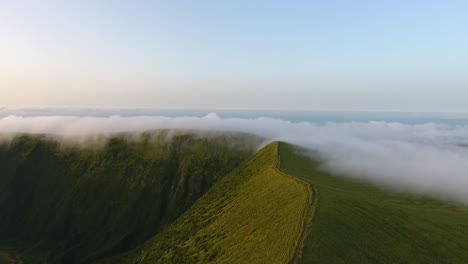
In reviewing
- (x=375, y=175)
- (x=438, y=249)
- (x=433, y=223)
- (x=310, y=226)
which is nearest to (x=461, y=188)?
(x=375, y=175)

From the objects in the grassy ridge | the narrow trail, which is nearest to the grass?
the narrow trail

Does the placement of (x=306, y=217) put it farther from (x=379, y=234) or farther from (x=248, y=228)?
(x=248, y=228)

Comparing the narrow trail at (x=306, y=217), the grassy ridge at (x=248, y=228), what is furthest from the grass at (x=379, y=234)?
the grassy ridge at (x=248, y=228)

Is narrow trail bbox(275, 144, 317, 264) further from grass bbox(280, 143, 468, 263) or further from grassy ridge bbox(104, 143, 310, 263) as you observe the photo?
grass bbox(280, 143, 468, 263)

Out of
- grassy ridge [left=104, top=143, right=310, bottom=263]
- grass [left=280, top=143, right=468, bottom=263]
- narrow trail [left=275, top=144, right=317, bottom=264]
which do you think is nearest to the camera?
narrow trail [left=275, top=144, right=317, bottom=264]

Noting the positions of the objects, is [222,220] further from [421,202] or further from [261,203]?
[421,202]

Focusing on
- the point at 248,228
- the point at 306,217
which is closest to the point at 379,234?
the point at 306,217

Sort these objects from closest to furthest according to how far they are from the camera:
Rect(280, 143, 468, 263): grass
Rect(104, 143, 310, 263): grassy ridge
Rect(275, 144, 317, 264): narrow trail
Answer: Rect(275, 144, 317, 264): narrow trail → Rect(280, 143, 468, 263): grass → Rect(104, 143, 310, 263): grassy ridge

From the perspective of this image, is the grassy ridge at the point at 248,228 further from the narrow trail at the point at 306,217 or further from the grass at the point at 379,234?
the grass at the point at 379,234
